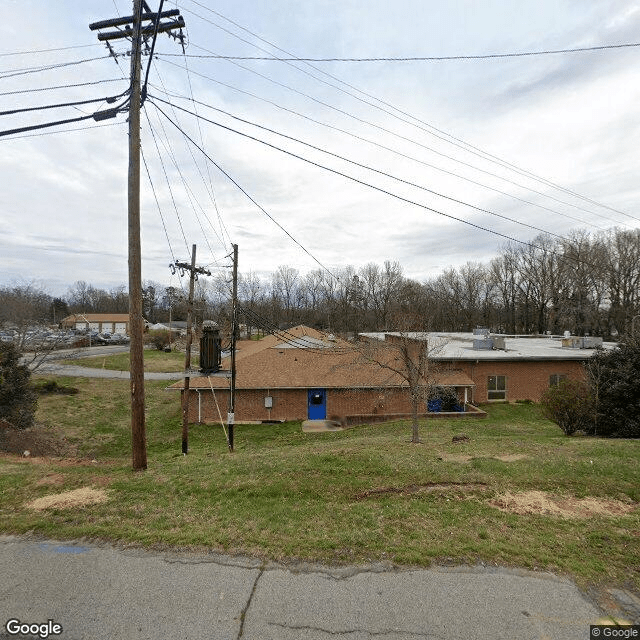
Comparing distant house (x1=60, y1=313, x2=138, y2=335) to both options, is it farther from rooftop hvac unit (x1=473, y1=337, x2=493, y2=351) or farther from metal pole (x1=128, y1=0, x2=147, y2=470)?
metal pole (x1=128, y1=0, x2=147, y2=470)

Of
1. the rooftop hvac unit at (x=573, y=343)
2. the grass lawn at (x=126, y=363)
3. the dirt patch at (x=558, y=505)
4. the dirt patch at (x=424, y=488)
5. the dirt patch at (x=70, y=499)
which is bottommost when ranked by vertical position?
the grass lawn at (x=126, y=363)

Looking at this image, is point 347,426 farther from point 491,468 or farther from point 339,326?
point 339,326

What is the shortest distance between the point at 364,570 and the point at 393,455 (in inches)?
182

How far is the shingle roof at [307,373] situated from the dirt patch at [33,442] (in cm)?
600

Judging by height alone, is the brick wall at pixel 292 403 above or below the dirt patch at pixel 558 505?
below

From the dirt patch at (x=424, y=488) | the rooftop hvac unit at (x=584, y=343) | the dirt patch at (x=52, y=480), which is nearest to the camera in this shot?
the dirt patch at (x=424, y=488)

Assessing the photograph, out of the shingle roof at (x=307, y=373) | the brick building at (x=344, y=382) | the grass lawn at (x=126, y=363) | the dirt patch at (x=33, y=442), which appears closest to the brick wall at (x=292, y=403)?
the brick building at (x=344, y=382)

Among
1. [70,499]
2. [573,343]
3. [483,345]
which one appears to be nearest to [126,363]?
[483,345]

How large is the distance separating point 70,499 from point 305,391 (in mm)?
15655

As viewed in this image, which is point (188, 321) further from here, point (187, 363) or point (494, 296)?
point (494, 296)

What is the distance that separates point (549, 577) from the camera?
419 cm

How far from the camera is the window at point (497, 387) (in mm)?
24359

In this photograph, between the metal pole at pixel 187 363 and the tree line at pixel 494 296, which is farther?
the tree line at pixel 494 296

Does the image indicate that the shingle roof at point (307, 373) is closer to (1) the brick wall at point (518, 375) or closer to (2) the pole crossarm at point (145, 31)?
(1) the brick wall at point (518, 375)
